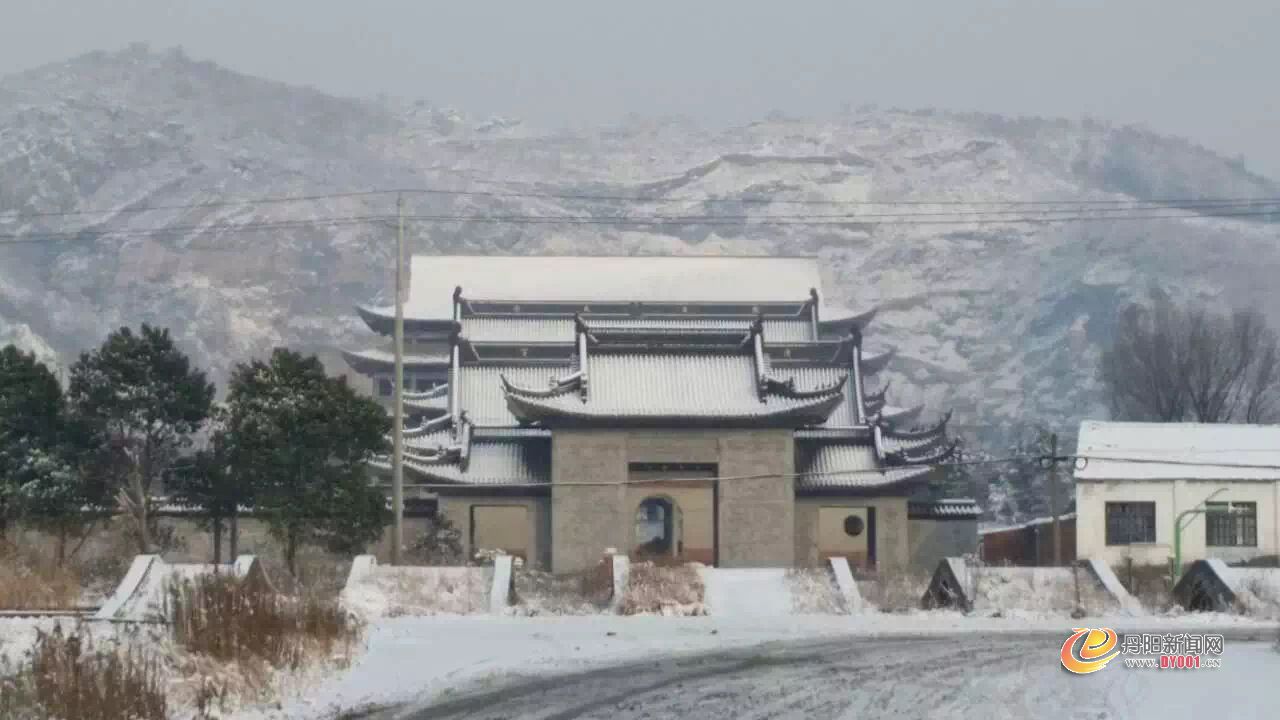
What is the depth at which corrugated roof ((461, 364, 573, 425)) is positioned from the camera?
41.8 m

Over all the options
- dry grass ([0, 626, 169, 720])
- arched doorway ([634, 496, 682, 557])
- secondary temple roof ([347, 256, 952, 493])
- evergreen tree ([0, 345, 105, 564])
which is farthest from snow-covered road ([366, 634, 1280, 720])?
secondary temple roof ([347, 256, 952, 493])

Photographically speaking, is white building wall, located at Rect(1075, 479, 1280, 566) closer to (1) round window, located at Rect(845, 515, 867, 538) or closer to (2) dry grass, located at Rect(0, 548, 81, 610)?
(1) round window, located at Rect(845, 515, 867, 538)

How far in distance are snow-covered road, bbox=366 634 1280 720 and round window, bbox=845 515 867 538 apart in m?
24.3

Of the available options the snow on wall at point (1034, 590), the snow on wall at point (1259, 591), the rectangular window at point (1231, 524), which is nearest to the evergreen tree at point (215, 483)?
the snow on wall at point (1034, 590)

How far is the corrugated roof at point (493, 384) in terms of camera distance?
4178cm

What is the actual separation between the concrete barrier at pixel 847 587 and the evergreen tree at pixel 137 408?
1114 cm

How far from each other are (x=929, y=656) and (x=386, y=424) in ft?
49.7

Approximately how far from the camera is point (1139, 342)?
6331 centimetres

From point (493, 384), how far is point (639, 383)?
7.15m

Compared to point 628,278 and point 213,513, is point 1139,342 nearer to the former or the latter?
point 628,278

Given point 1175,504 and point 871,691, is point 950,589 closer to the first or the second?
point 871,691

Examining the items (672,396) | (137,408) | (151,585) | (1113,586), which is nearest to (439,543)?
(672,396)

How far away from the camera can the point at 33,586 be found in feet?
58.3

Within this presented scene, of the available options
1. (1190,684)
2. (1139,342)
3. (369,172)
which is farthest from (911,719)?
(369,172)
